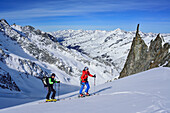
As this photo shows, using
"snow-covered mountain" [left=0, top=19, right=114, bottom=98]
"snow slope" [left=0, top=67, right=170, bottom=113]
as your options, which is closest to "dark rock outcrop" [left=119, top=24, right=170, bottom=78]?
"snow slope" [left=0, top=67, right=170, bottom=113]

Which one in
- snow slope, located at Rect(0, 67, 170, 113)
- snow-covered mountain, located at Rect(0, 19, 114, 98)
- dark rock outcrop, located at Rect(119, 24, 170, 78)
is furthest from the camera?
snow-covered mountain, located at Rect(0, 19, 114, 98)

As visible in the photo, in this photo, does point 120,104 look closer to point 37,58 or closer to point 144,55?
point 144,55

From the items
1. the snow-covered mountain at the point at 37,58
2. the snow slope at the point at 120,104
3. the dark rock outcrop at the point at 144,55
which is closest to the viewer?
the snow slope at the point at 120,104

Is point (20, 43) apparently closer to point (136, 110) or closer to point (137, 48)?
point (137, 48)

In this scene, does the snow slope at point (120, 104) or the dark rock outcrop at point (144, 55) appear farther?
the dark rock outcrop at point (144, 55)

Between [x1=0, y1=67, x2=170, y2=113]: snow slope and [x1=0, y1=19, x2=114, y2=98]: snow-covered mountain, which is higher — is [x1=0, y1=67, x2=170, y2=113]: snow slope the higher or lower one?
the lower one

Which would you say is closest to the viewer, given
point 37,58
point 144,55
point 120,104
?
point 120,104

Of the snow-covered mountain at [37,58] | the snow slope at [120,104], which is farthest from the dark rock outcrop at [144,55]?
the snow-covered mountain at [37,58]

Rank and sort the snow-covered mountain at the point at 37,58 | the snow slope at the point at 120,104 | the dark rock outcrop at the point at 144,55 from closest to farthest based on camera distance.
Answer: the snow slope at the point at 120,104
the dark rock outcrop at the point at 144,55
the snow-covered mountain at the point at 37,58

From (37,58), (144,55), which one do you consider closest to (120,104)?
(144,55)

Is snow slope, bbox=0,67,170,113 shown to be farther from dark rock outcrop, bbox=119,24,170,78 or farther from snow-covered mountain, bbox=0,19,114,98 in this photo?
snow-covered mountain, bbox=0,19,114,98

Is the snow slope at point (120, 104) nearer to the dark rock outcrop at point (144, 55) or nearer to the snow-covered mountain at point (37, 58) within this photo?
the dark rock outcrop at point (144, 55)

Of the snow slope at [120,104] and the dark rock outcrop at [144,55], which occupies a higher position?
the dark rock outcrop at [144,55]

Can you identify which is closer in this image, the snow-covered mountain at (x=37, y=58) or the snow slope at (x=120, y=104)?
the snow slope at (x=120, y=104)
